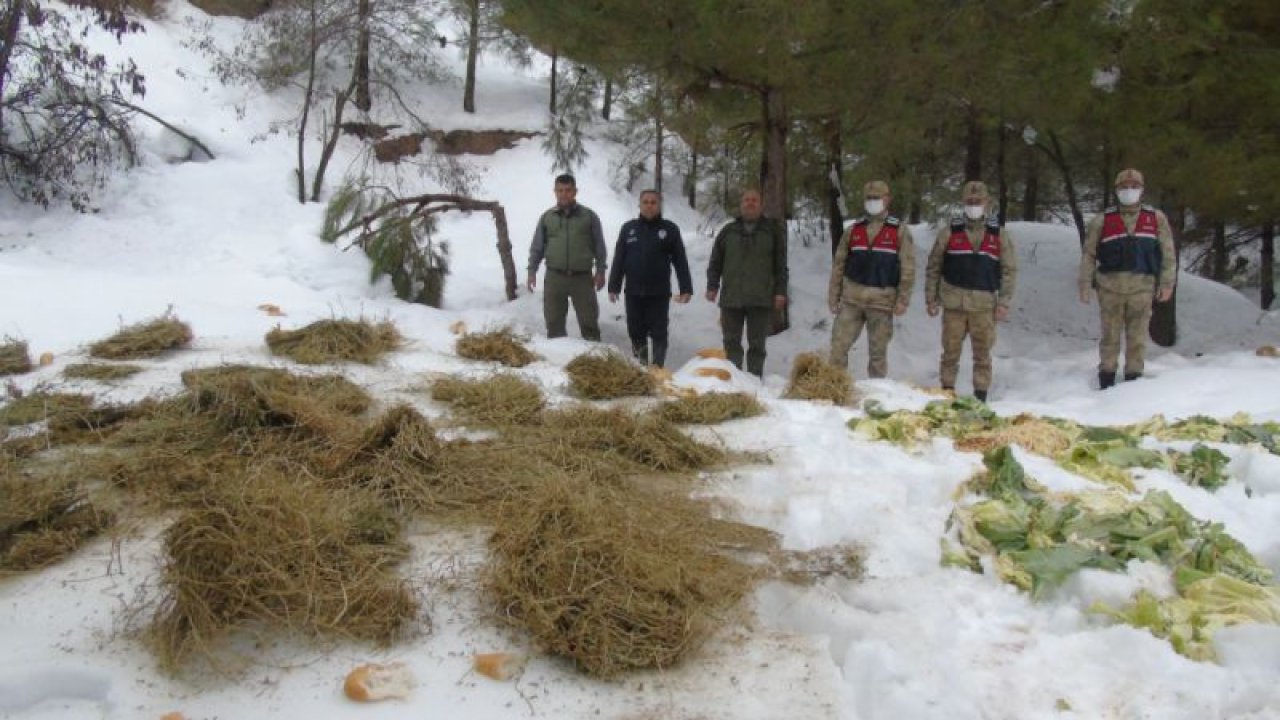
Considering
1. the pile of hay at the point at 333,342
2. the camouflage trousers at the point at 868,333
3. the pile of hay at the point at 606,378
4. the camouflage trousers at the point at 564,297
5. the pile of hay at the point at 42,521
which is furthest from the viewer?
the camouflage trousers at the point at 564,297

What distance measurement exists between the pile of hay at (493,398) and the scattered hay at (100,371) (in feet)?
5.44

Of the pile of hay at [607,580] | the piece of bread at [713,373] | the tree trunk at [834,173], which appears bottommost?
the pile of hay at [607,580]

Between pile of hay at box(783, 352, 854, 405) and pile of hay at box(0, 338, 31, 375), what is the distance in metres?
4.48

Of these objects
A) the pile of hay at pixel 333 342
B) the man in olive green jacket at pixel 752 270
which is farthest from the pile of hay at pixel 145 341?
→ the man in olive green jacket at pixel 752 270

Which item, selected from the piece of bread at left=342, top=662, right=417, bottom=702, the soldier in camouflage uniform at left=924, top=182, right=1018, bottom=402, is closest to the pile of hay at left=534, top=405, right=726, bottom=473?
the piece of bread at left=342, top=662, right=417, bottom=702

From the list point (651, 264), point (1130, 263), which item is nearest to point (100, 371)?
point (651, 264)

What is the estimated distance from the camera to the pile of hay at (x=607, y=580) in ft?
7.97

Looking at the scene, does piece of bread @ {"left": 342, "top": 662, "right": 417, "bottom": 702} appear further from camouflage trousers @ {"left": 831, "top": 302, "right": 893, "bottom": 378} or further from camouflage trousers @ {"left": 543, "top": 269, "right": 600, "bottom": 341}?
camouflage trousers @ {"left": 543, "top": 269, "right": 600, "bottom": 341}

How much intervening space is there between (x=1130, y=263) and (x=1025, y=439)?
303 centimetres

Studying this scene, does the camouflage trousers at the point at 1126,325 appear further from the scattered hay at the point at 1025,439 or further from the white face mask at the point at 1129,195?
the scattered hay at the point at 1025,439

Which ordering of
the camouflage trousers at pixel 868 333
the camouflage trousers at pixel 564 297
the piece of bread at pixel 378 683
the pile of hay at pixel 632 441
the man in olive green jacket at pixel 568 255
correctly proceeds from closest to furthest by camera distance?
the piece of bread at pixel 378 683
the pile of hay at pixel 632 441
the camouflage trousers at pixel 868 333
the man in olive green jacket at pixel 568 255
the camouflage trousers at pixel 564 297

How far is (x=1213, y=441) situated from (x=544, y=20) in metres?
5.75

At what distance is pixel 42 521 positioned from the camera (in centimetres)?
291

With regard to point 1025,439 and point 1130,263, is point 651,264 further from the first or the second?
point 1130,263
